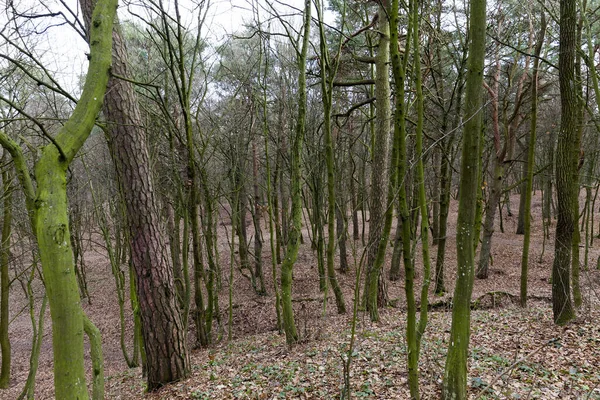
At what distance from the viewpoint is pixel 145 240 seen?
525cm

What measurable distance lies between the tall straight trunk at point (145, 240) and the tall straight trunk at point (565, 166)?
5877mm

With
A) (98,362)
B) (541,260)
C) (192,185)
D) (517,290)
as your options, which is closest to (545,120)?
(541,260)

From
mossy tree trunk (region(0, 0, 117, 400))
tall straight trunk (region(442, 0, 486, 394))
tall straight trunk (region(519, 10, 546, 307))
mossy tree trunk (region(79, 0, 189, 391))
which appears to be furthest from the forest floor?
mossy tree trunk (region(0, 0, 117, 400))

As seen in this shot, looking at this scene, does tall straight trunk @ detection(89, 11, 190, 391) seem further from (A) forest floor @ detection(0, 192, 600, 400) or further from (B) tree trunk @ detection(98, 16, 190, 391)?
(A) forest floor @ detection(0, 192, 600, 400)

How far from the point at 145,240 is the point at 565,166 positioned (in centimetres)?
638

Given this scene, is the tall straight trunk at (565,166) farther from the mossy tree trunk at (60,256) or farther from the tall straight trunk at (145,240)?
the mossy tree trunk at (60,256)

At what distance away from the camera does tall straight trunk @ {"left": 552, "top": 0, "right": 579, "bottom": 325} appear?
5533mm

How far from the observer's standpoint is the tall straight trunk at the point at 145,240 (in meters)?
5.05

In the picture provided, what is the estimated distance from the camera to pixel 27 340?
12312mm

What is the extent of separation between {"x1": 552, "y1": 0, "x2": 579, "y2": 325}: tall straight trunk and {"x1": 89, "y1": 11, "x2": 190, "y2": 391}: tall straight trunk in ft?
19.3

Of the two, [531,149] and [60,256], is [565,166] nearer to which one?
[531,149]

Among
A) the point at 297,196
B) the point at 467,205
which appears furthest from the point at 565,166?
the point at 297,196

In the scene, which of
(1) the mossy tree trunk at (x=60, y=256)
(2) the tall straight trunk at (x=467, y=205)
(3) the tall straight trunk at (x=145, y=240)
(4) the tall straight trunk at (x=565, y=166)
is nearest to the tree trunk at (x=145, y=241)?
(3) the tall straight trunk at (x=145, y=240)

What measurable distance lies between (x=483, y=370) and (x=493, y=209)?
949 cm
